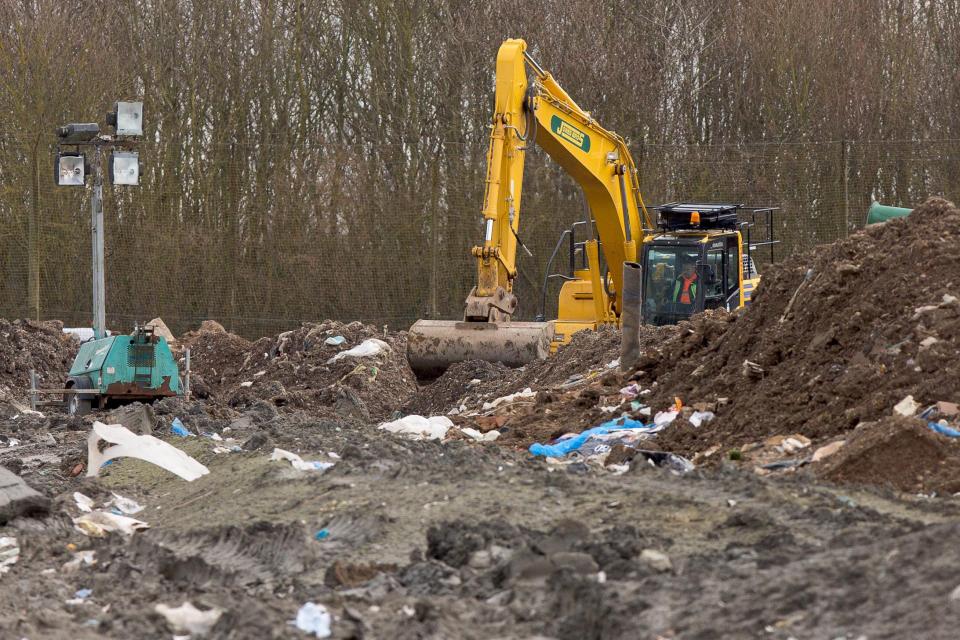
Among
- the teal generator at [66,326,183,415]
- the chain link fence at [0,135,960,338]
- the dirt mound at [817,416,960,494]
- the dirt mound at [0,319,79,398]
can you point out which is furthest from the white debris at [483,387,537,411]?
the chain link fence at [0,135,960,338]

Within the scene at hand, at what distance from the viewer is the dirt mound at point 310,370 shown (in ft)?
51.3

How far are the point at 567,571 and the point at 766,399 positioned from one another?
14.4ft

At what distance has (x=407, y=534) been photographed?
6.57 m

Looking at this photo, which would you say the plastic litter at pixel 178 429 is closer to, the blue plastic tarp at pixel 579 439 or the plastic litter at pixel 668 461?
the blue plastic tarp at pixel 579 439

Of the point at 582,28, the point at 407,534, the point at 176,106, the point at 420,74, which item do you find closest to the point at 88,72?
the point at 176,106

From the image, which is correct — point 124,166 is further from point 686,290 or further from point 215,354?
point 686,290

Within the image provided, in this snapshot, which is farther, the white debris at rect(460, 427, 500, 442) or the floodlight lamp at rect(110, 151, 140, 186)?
the floodlight lamp at rect(110, 151, 140, 186)

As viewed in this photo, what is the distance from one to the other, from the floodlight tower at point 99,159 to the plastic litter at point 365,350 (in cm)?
331

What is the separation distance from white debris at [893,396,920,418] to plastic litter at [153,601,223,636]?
15.2ft

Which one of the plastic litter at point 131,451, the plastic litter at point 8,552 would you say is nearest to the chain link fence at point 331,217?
the plastic litter at point 131,451

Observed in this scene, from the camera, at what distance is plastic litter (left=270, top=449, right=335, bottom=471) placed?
8570 millimetres

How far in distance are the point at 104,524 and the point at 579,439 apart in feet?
11.7

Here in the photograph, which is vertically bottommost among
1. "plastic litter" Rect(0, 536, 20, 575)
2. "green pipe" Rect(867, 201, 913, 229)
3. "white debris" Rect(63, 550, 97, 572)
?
"plastic litter" Rect(0, 536, 20, 575)

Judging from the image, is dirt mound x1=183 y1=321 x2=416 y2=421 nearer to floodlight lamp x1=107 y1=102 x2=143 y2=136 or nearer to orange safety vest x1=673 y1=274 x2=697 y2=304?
floodlight lamp x1=107 y1=102 x2=143 y2=136
